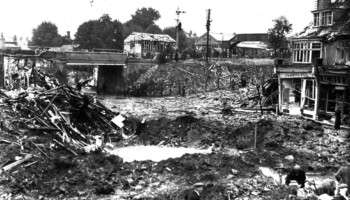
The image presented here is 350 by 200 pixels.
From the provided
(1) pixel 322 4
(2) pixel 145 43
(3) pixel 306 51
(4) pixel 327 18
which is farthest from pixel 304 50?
(2) pixel 145 43

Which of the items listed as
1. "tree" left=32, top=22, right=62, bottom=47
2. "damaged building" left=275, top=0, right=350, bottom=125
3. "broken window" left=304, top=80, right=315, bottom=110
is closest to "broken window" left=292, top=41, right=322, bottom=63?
"damaged building" left=275, top=0, right=350, bottom=125

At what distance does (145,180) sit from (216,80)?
39.0 metres

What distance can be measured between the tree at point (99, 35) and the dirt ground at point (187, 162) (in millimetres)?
54771

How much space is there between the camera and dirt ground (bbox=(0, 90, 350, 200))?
17344 mm

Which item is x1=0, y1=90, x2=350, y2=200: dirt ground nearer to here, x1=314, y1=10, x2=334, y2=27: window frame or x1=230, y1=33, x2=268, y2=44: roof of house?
x1=314, y1=10, x2=334, y2=27: window frame

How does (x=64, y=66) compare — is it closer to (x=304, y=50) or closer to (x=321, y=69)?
(x=304, y=50)

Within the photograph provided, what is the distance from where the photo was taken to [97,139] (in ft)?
86.4

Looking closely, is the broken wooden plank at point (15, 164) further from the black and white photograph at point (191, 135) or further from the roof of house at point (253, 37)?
the roof of house at point (253, 37)

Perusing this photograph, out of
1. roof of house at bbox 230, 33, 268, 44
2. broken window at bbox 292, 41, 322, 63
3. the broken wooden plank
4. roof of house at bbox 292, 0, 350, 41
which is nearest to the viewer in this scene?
the broken wooden plank

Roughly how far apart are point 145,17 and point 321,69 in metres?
98.8

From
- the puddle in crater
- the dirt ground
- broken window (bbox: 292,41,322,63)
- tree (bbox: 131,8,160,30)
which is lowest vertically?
the puddle in crater

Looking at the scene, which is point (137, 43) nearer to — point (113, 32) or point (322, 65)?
point (113, 32)

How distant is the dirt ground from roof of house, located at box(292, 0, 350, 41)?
7306 millimetres

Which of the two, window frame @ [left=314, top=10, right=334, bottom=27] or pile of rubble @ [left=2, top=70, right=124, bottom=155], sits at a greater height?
window frame @ [left=314, top=10, right=334, bottom=27]
